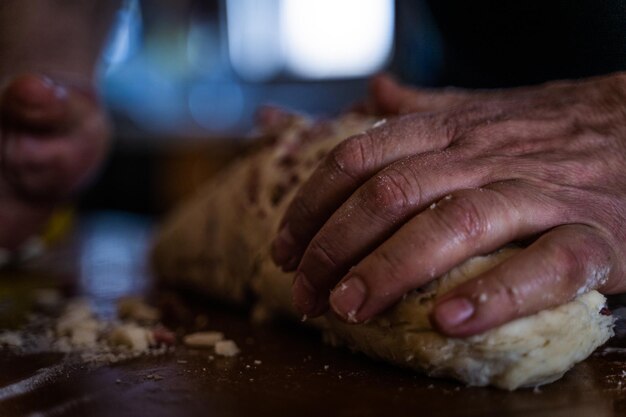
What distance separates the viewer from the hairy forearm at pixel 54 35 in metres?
1.73

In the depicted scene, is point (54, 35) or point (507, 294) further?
point (54, 35)

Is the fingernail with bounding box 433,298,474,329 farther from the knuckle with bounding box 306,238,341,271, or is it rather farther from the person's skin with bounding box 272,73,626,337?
the knuckle with bounding box 306,238,341,271

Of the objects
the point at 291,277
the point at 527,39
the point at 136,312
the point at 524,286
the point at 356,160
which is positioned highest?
the point at 527,39

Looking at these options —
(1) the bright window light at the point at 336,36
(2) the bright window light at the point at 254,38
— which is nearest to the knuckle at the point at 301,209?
(1) the bright window light at the point at 336,36

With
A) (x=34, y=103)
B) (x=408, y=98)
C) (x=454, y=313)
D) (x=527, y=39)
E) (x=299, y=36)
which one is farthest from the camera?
(x=299, y=36)

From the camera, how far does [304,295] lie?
915mm

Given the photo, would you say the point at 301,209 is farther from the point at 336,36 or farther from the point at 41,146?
the point at 336,36

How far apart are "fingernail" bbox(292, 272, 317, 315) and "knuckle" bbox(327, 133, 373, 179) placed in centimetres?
15

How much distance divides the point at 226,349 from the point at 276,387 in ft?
0.61

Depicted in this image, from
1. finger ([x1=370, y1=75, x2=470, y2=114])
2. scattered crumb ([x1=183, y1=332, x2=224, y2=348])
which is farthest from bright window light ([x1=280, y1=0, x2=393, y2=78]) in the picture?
scattered crumb ([x1=183, y1=332, x2=224, y2=348])

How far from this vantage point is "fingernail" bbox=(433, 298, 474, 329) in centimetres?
74

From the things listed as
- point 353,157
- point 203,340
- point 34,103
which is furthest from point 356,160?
point 34,103

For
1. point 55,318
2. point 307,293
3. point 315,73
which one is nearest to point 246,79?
point 315,73

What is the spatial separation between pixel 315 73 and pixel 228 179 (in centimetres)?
443
